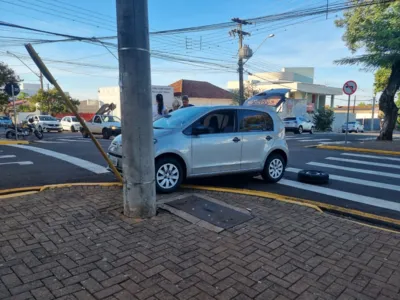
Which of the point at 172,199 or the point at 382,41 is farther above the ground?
the point at 382,41

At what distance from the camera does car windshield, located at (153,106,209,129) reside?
6.16 metres

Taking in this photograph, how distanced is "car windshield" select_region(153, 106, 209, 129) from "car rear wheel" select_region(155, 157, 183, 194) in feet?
2.50

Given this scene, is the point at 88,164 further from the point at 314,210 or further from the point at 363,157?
the point at 363,157

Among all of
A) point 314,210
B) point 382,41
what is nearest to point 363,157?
point 382,41

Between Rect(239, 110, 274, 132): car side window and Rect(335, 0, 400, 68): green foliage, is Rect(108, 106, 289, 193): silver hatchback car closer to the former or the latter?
Rect(239, 110, 274, 132): car side window

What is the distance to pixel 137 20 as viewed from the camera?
404 centimetres

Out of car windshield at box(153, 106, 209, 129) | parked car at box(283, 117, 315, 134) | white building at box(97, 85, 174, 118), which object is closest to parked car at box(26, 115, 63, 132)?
white building at box(97, 85, 174, 118)

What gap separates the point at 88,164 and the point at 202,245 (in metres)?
5.87

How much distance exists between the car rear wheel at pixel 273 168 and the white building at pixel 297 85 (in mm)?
34403

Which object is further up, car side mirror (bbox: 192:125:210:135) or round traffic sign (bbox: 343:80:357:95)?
round traffic sign (bbox: 343:80:357:95)

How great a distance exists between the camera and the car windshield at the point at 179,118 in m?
6.16

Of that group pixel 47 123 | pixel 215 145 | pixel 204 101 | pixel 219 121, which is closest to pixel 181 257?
pixel 215 145

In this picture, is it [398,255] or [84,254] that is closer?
[84,254]

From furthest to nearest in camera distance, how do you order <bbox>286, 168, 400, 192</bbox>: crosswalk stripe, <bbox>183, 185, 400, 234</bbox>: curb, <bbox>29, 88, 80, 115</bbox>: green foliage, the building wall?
the building wall < <bbox>29, 88, 80, 115</bbox>: green foliage < <bbox>286, 168, 400, 192</bbox>: crosswalk stripe < <bbox>183, 185, 400, 234</bbox>: curb
